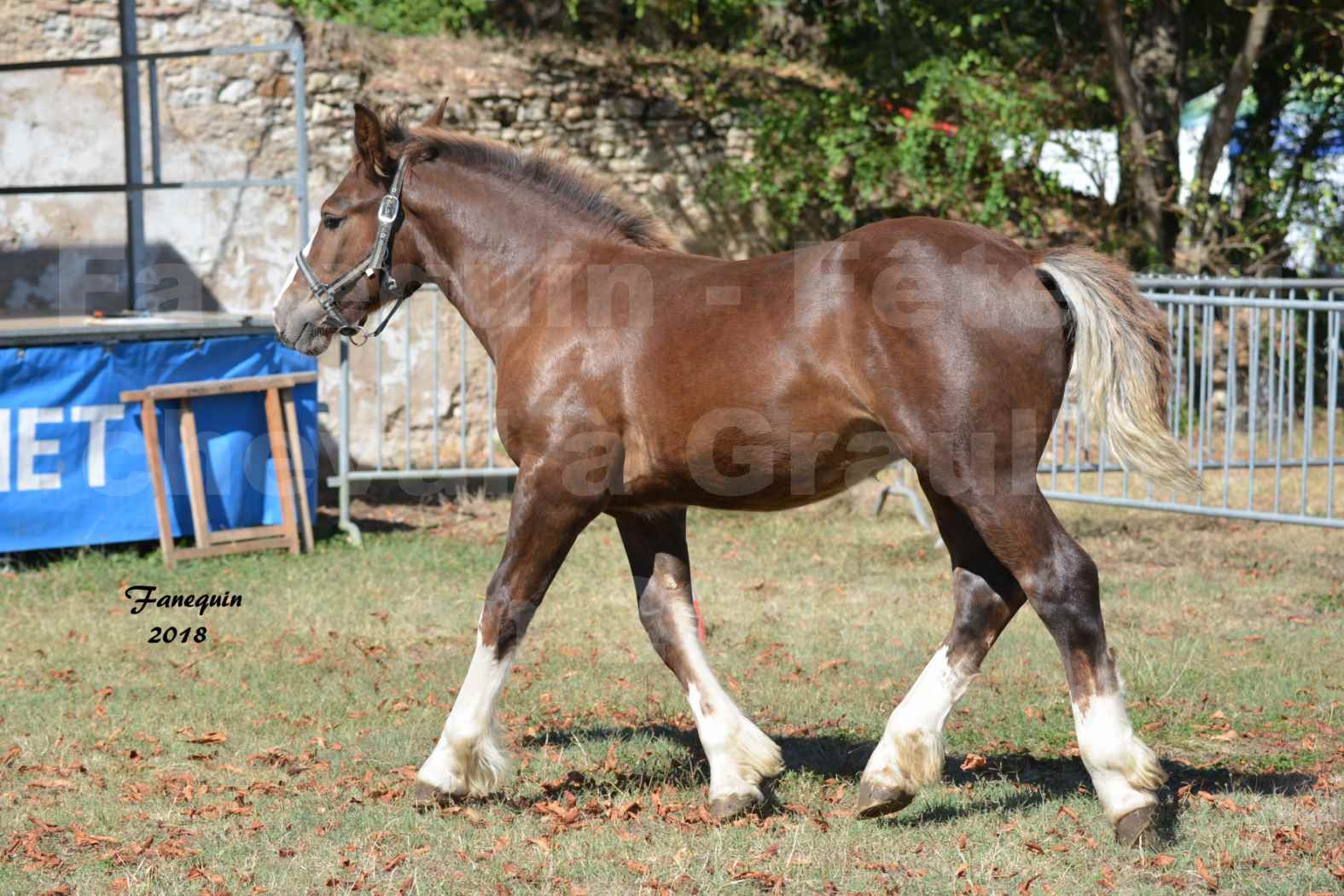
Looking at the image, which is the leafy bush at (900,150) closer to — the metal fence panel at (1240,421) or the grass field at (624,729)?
the metal fence panel at (1240,421)

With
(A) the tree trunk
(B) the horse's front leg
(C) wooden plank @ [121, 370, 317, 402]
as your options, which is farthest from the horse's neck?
(A) the tree trunk

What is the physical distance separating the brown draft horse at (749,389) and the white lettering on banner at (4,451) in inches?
166

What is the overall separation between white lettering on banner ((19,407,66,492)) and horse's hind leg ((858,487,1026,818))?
20.1ft

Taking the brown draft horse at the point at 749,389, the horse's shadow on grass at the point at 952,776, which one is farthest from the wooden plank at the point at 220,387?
the horse's shadow on grass at the point at 952,776

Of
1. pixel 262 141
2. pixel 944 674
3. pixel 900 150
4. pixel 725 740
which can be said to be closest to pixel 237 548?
pixel 262 141

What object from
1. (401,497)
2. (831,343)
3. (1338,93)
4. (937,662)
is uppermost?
(1338,93)

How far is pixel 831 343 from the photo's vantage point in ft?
13.7

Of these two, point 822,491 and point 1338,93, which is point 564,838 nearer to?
point 822,491

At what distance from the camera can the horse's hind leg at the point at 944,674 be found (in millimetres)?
4297

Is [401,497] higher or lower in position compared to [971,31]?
lower

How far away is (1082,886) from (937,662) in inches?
33.9

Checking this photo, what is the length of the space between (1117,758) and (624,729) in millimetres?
2084

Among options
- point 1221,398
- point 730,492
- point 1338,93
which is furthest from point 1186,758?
point 1338,93

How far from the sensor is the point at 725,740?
15.0 feet
